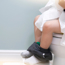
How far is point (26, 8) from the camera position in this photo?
1140 mm

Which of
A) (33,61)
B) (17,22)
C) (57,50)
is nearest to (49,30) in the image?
(57,50)

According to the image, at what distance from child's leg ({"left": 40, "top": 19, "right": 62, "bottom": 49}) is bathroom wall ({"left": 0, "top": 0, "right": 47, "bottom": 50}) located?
0.43 m

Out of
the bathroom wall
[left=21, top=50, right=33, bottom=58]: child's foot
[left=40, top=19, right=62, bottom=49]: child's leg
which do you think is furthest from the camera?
the bathroom wall

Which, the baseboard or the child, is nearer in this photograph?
the child

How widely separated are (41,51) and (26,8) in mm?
588

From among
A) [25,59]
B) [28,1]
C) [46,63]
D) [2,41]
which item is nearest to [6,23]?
[2,41]

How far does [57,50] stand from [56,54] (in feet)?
0.15

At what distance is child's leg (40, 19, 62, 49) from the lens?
72cm

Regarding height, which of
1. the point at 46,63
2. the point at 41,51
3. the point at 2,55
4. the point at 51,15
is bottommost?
the point at 2,55

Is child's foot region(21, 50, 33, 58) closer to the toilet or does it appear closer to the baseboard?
the toilet

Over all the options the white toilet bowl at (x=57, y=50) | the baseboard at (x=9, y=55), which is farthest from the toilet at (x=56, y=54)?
the baseboard at (x=9, y=55)

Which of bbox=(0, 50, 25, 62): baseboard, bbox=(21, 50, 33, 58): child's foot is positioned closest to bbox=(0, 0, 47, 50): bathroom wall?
bbox=(0, 50, 25, 62): baseboard

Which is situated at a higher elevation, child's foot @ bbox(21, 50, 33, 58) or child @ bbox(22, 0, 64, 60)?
child @ bbox(22, 0, 64, 60)

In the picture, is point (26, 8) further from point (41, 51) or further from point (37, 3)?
point (41, 51)
